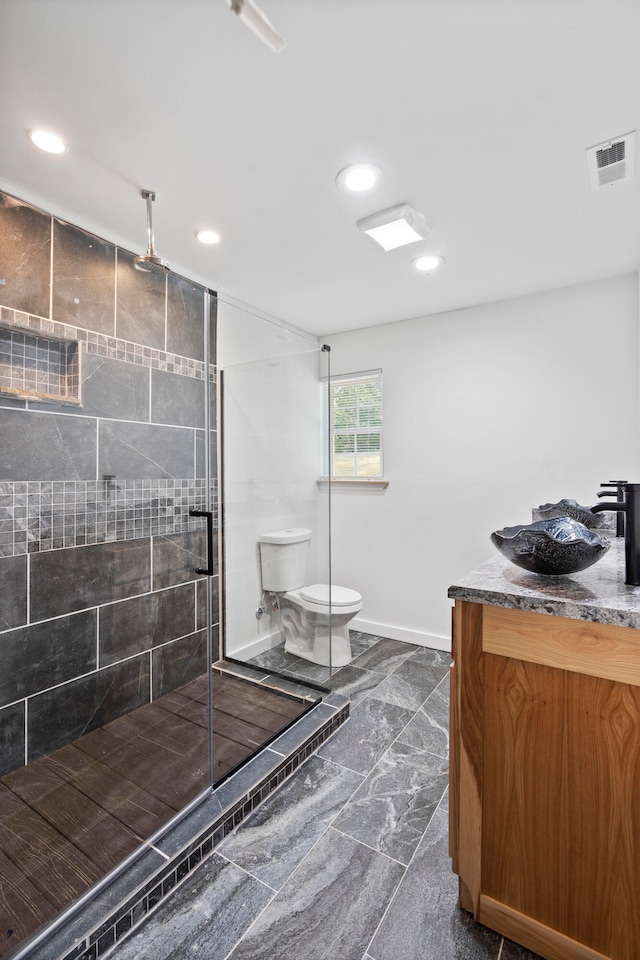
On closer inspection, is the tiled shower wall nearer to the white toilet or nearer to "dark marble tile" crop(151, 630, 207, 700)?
"dark marble tile" crop(151, 630, 207, 700)

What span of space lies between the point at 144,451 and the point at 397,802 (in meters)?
1.90

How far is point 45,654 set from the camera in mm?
1854

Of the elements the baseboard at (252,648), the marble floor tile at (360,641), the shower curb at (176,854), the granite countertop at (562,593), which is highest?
the granite countertop at (562,593)

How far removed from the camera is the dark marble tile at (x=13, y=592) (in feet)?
5.69

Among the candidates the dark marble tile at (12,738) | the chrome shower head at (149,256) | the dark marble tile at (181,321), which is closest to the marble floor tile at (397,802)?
the dark marble tile at (12,738)

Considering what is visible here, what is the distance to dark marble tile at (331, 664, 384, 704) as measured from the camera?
2.57 m

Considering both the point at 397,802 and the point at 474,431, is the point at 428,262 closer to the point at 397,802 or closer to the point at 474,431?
the point at 474,431

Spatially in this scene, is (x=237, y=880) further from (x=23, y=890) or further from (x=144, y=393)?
(x=144, y=393)

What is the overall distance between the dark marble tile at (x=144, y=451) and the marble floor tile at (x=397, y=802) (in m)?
1.64

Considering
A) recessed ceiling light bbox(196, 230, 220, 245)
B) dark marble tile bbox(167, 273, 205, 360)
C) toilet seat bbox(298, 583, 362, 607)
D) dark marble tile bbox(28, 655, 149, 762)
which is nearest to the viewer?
dark marble tile bbox(28, 655, 149, 762)

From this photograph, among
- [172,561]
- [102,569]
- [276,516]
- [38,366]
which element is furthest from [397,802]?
[38,366]

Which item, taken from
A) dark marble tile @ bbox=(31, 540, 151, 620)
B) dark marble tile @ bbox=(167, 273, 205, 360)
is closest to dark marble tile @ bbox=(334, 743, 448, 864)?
dark marble tile @ bbox=(31, 540, 151, 620)

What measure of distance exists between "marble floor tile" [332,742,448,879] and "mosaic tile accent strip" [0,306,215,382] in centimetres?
193

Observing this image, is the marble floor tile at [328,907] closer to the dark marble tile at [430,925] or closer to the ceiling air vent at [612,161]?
the dark marble tile at [430,925]
